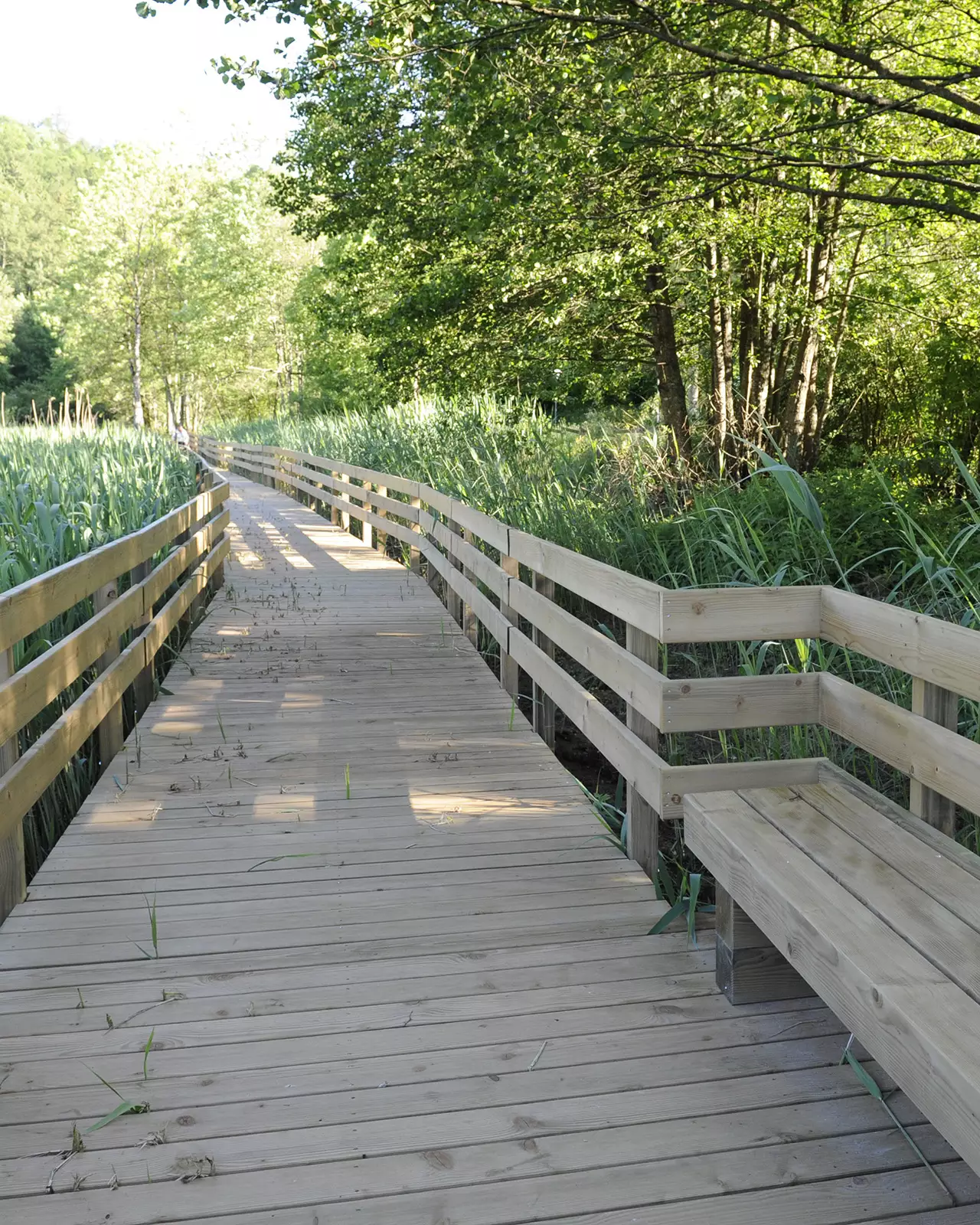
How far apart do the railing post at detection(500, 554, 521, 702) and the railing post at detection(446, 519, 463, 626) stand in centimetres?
194

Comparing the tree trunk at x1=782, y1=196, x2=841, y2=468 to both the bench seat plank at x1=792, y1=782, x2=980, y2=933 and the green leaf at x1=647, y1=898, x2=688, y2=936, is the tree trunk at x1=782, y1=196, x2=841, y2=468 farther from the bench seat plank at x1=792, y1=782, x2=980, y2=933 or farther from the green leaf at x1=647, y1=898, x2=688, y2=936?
the bench seat plank at x1=792, y1=782, x2=980, y2=933

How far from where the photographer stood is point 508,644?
5.81m

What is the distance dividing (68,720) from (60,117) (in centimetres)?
15290

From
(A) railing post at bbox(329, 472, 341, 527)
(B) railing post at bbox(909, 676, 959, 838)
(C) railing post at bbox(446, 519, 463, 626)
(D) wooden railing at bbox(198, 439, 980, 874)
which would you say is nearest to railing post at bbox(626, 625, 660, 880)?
(D) wooden railing at bbox(198, 439, 980, 874)

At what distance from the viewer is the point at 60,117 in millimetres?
135125

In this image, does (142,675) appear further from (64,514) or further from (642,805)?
(642,805)

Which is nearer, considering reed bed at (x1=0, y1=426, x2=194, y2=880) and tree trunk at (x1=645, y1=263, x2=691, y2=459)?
reed bed at (x1=0, y1=426, x2=194, y2=880)

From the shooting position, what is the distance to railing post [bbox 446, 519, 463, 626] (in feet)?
27.3

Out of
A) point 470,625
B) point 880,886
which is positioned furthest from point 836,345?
point 880,886

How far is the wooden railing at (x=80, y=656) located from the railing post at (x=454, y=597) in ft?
6.29

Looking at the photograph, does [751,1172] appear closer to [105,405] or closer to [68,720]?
[68,720]

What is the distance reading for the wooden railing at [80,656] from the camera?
131 inches

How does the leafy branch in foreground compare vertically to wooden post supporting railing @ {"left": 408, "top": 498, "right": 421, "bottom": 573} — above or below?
below

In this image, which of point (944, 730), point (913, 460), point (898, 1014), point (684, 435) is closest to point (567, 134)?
point (684, 435)
